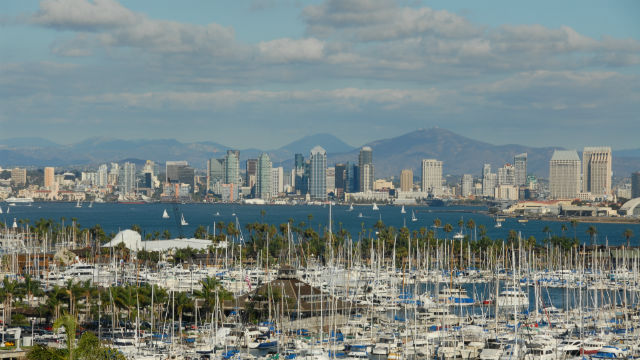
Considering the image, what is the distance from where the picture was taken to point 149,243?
9631cm

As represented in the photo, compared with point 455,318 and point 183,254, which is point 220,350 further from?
point 183,254

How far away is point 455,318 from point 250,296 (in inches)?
474

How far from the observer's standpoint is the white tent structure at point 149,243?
3659 inches

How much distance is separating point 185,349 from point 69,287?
32.3 ft

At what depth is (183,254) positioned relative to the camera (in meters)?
87.8

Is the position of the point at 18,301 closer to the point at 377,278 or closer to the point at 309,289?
the point at 309,289

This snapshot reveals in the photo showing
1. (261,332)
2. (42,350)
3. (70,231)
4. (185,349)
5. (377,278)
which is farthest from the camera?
(70,231)

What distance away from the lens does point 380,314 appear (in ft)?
186

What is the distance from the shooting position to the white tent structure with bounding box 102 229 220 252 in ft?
305

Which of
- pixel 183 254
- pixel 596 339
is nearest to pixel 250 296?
pixel 596 339

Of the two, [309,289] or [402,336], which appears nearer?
[402,336]

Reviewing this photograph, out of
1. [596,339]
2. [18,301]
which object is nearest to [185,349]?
[18,301]

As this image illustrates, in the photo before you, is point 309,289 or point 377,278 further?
point 377,278

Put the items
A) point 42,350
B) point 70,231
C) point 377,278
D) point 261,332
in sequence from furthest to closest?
point 70,231 < point 377,278 < point 261,332 < point 42,350
